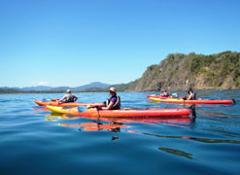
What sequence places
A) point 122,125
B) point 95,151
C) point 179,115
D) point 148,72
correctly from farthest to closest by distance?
point 148,72 < point 179,115 < point 122,125 < point 95,151

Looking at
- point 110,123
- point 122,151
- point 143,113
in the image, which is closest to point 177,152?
point 122,151

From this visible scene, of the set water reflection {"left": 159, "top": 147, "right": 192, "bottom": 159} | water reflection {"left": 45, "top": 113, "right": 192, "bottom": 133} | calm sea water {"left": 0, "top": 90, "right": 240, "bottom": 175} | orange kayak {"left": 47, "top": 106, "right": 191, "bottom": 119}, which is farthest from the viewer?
orange kayak {"left": 47, "top": 106, "right": 191, "bottom": 119}

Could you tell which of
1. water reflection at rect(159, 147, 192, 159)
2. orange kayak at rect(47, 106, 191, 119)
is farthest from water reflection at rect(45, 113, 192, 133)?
water reflection at rect(159, 147, 192, 159)

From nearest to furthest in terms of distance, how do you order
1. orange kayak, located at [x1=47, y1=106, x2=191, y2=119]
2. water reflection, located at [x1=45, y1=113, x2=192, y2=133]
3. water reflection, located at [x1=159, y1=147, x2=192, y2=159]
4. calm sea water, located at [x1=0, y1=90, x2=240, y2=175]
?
calm sea water, located at [x1=0, y1=90, x2=240, y2=175] → water reflection, located at [x1=159, y1=147, x2=192, y2=159] → water reflection, located at [x1=45, y1=113, x2=192, y2=133] → orange kayak, located at [x1=47, y1=106, x2=191, y2=119]

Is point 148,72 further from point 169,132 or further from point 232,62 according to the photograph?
point 169,132

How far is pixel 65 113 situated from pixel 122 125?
639 cm

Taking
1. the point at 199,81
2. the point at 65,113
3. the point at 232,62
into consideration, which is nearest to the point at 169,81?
the point at 199,81

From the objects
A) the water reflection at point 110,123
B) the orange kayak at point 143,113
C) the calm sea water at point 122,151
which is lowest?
the calm sea water at point 122,151

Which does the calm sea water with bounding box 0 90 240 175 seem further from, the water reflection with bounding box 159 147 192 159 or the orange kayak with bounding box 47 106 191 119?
the orange kayak with bounding box 47 106 191 119

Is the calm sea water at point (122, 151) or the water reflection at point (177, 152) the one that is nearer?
the calm sea water at point (122, 151)

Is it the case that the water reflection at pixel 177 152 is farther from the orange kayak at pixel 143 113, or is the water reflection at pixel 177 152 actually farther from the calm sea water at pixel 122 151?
the orange kayak at pixel 143 113

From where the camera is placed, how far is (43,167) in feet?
23.3

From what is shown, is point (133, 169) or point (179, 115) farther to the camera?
point (179, 115)

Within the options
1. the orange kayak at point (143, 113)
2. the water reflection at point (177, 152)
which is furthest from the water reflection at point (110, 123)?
the water reflection at point (177, 152)
